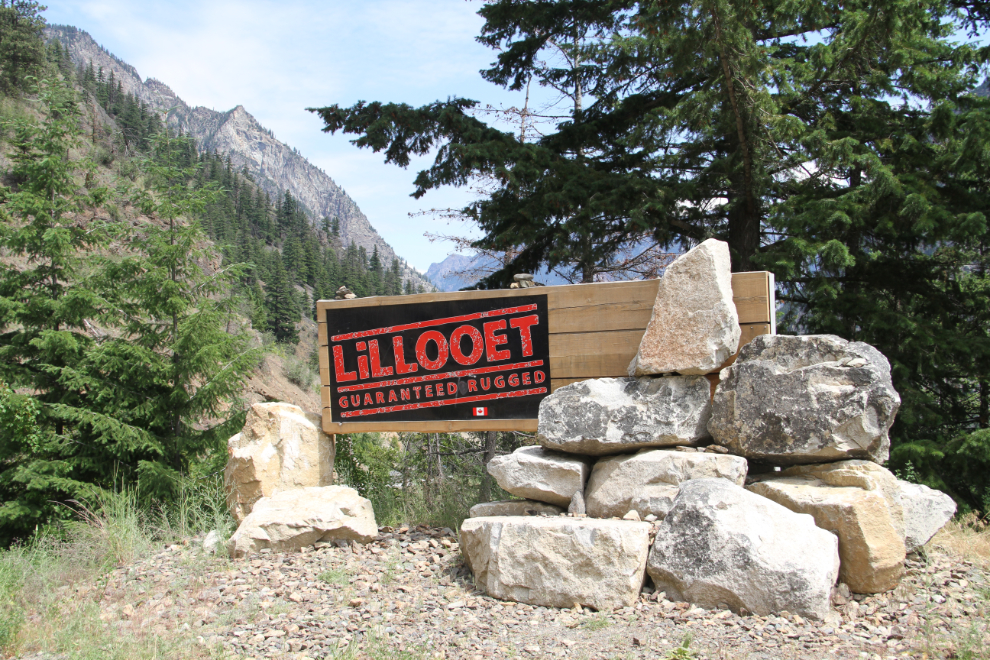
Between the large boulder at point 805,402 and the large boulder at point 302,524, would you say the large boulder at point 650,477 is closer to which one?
the large boulder at point 805,402

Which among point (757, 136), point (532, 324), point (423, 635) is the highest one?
point (757, 136)

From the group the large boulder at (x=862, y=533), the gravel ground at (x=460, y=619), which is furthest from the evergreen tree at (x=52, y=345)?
the large boulder at (x=862, y=533)

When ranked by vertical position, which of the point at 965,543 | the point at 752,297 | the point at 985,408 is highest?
the point at 752,297

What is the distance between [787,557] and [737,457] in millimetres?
884

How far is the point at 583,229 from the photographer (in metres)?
8.49

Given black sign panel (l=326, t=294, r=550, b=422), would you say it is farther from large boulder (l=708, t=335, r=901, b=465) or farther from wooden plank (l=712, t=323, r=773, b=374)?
large boulder (l=708, t=335, r=901, b=465)

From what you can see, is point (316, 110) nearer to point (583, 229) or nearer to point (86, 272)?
point (86, 272)

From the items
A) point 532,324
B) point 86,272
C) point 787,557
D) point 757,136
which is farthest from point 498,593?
point 86,272

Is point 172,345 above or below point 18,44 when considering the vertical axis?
below

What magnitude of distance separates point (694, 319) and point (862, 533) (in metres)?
1.69

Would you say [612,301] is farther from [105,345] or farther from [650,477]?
[105,345]

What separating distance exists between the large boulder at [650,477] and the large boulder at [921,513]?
3.79 feet

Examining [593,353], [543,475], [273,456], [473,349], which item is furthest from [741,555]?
[273,456]

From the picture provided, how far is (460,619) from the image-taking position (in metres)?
3.79
